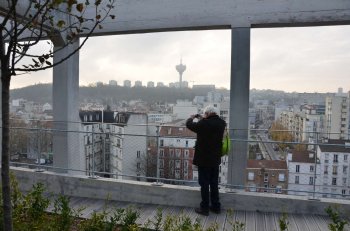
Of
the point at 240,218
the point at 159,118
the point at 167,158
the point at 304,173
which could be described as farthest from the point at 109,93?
the point at 304,173

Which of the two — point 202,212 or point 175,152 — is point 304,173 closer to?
point 202,212

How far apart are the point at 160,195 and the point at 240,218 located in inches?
57.6

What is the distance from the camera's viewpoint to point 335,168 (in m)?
5.33

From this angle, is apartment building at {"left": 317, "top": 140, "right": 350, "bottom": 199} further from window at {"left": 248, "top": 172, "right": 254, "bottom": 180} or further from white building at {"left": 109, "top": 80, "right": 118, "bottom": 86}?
white building at {"left": 109, "top": 80, "right": 118, "bottom": 86}

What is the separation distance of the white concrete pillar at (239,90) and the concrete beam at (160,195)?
0.97 metres

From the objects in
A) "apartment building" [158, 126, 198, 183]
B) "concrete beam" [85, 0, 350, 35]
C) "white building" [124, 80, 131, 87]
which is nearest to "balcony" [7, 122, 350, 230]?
"apartment building" [158, 126, 198, 183]

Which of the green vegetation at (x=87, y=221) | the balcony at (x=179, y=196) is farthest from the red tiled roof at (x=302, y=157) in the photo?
the green vegetation at (x=87, y=221)

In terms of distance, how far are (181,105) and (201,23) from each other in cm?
180

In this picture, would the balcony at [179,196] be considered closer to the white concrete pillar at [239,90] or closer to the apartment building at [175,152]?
the apartment building at [175,152]

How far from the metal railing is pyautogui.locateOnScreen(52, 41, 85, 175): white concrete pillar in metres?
0.33

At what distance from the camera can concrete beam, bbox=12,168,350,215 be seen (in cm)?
531

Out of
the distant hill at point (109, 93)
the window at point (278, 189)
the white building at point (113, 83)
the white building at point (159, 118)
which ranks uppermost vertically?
the white building at point (113, 83)

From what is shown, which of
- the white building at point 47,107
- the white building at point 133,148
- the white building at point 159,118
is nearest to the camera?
the white building at point 133,148

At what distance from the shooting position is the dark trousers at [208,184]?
5109 millimetres
